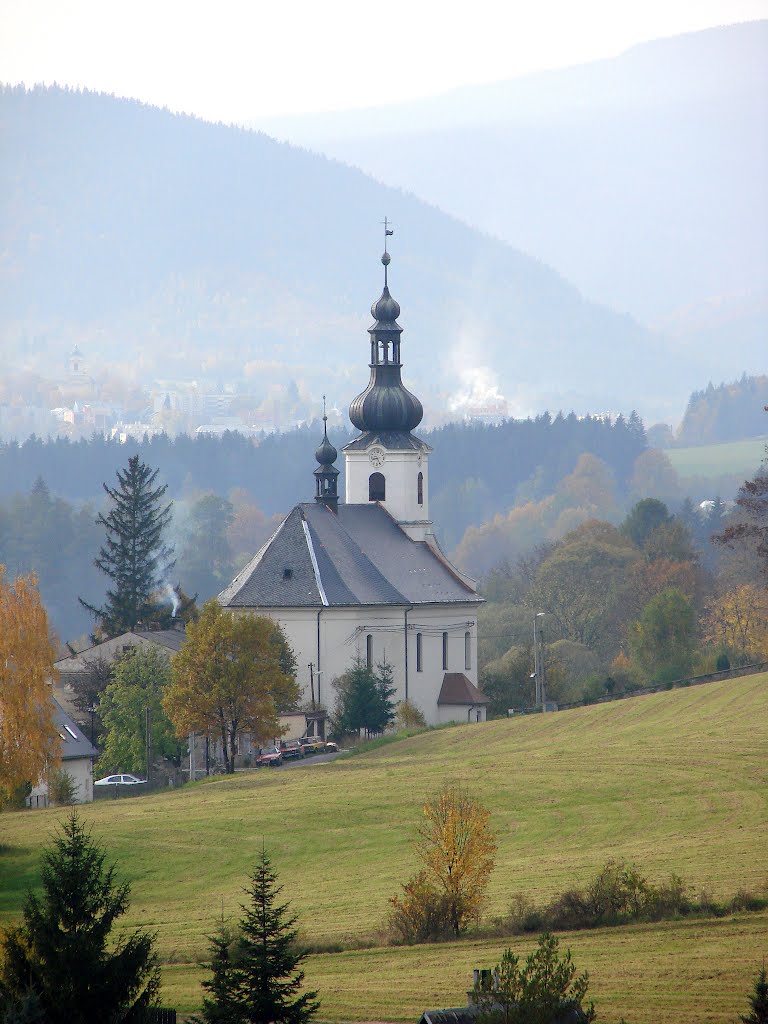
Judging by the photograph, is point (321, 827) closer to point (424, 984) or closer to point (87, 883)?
point (424, 984)

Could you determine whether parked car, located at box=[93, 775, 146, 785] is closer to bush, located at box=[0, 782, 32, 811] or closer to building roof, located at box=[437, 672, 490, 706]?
bush, located at box=[0, 782, 32, 811]

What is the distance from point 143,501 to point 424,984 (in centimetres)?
6637

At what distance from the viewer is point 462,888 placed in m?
35.8

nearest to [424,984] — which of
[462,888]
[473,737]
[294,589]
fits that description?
[462,888]

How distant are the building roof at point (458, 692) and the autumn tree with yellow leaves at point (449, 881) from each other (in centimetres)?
3934

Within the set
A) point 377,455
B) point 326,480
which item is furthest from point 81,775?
point 377,455

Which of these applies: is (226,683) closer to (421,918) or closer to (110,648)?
(110,648)

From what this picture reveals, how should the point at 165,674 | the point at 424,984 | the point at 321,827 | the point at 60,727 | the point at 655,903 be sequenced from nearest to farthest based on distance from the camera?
the point at 424,984 < the point at 655,903 < the point at 321,827 < the point at 60,727 < the point at 165,674

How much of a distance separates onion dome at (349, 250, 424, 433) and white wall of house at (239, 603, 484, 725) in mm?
8449

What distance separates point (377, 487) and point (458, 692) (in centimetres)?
963

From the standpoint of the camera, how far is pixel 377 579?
7669 centimetres

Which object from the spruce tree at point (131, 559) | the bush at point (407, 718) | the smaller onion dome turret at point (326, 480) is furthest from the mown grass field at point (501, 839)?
the spruce tree at point (131, 559)

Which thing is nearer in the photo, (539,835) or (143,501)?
(539,835)

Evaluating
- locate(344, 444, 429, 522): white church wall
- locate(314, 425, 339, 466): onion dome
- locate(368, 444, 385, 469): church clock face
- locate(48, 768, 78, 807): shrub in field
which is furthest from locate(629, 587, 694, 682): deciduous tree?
locate(48, 768, 78, 807): shrub in field
